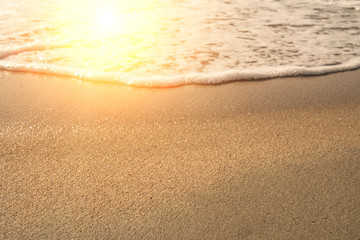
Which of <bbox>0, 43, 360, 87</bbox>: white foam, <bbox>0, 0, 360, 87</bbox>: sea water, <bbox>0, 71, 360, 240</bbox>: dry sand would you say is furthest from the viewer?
<bbox>0, 0, 360, 87</bbox>: sea water

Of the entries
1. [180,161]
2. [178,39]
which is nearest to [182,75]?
[178,39]

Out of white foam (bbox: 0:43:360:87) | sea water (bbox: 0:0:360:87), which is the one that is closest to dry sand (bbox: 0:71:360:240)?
white foam (bbox: 0:43:360:87)

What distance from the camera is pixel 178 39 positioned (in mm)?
3730

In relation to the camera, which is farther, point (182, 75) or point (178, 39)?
point (178, 39)

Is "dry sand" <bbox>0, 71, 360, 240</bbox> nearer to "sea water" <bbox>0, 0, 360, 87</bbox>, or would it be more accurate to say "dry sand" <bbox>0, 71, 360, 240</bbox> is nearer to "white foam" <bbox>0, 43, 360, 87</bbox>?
"white foam" <bbox>0, 43, 360, 87</bbox>

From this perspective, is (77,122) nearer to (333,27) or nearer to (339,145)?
(339,145)

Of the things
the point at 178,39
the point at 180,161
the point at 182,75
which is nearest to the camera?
the point at 180,161

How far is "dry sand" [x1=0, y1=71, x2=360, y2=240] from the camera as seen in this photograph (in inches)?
59.2

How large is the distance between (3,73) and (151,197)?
6.25 feet

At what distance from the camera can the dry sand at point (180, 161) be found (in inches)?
59.2

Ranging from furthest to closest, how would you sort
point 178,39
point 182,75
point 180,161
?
point 178,39, point 182,75, point 180,161

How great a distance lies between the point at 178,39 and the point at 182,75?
3.09ft

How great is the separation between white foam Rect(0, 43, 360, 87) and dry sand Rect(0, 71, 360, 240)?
0.10m

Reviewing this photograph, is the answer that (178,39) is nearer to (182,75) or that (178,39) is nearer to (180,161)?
(182,75)
